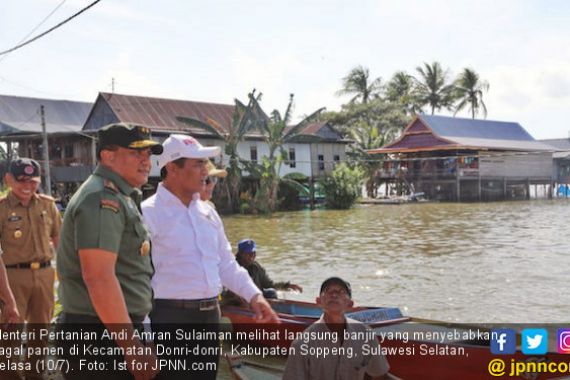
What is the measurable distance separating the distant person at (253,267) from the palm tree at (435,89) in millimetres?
55901

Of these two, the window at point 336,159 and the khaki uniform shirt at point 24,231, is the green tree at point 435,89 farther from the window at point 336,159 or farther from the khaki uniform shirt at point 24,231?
the khaki uniform shirt at point 24,231

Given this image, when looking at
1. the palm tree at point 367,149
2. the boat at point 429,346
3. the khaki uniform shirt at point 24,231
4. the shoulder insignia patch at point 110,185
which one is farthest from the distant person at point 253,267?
the palm tree at point 367,149

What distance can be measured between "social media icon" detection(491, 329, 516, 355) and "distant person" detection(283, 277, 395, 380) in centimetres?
206

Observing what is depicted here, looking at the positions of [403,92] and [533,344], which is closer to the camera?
[533,344]

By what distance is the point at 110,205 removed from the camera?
2592 millimetres

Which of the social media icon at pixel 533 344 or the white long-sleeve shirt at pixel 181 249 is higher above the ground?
the white long-sleeve shirt at pixel 181 249

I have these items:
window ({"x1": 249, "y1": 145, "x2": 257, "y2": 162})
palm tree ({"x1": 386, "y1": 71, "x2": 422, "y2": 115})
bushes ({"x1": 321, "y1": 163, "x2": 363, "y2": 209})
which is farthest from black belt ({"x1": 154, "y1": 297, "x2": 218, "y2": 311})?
palm tree ({"x1": 386, "y1": 71, "x2": 422, "y2": 115})

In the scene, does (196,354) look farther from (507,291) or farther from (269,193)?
(269,193)

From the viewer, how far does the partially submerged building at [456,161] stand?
4591 centimetres

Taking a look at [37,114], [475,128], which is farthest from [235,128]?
[475,128]

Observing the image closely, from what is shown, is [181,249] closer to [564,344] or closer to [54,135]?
[564,344]

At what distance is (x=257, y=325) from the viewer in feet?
25.3

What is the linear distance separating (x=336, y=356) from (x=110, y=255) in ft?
5.64

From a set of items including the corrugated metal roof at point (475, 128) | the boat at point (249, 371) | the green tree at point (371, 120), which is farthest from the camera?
the green tree at point (371, 120)
